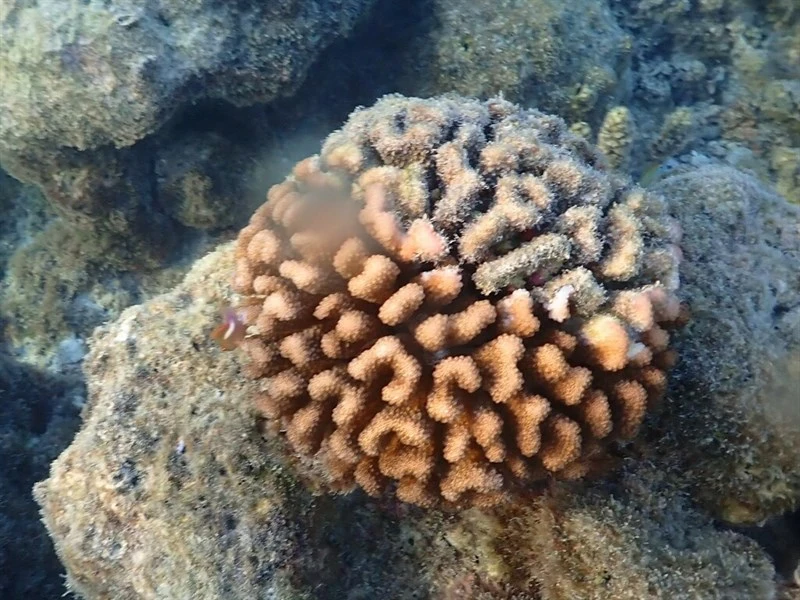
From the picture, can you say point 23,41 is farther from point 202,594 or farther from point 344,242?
point 202,594

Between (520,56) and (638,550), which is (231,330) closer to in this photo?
(638,550)

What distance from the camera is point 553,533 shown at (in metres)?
2.27

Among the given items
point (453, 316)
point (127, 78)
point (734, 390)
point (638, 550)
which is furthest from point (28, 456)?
point (734, 390)

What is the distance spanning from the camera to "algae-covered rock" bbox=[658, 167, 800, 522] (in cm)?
242

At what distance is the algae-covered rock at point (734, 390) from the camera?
2418 millimetres

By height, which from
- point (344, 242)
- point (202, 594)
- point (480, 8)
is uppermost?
point (344, 242)

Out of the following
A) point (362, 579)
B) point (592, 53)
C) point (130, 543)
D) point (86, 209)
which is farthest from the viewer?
point (592, 53)

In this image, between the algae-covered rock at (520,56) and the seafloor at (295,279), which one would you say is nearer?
the seafloor at (295,279)

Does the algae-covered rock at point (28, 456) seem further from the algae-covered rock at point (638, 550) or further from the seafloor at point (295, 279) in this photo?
the algae-covered rock at point (638, 550)

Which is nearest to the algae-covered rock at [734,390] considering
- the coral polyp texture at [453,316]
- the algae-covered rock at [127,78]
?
the coral polyp texture at [453,316]

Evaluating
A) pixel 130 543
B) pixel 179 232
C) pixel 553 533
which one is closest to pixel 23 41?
pixel 179 232

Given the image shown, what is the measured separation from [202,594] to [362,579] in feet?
2.04

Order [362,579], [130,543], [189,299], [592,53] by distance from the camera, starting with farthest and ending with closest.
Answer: [592,53], [189,299], [362,579], [130,543]

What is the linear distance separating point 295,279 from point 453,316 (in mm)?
Answer: 545
